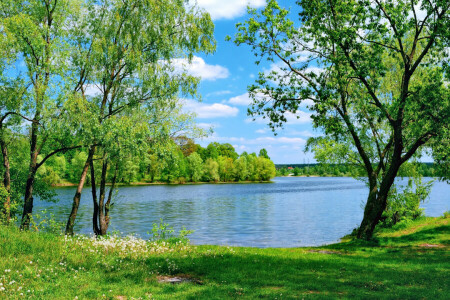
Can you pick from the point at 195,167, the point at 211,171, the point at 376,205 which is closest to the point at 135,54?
the point at 376,205

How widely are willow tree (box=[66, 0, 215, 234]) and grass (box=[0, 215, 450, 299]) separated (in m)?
9.12

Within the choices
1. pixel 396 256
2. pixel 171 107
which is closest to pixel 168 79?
pixel 171 107

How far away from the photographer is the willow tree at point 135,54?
2192cm

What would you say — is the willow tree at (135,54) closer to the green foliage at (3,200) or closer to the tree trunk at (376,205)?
the green foliage at (3,200)

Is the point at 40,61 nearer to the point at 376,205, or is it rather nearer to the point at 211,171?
the point at 376,205

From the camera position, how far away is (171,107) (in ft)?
77.2

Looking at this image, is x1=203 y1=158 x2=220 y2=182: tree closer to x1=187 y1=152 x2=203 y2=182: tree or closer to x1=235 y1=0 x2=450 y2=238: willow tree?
x1=187 y1=152 x2=203 y2=182: tree

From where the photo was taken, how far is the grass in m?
9.63

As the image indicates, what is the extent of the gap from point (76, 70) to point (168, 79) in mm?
5862

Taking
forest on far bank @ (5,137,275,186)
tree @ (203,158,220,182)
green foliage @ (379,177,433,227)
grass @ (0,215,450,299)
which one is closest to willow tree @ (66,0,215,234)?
grass @ (0,215,450,299)

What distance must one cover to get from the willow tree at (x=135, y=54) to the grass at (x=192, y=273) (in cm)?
912

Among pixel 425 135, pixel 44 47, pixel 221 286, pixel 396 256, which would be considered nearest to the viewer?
pixel 221 286

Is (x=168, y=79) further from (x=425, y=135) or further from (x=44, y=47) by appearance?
(x=425, y=135)

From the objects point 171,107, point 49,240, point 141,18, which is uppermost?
point 141,18
